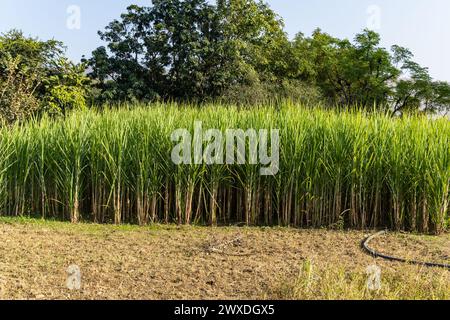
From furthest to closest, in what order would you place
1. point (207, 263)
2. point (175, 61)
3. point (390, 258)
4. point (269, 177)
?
point (175, 61) → point (269, 177) → point (390, 258) → point (207, 263)

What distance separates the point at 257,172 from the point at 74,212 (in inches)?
101

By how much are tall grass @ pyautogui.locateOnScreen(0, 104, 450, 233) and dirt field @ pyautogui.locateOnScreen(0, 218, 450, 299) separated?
1.32ft

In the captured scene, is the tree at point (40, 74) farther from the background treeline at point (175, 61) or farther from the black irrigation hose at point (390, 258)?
the black irrigation hose at point (390, 258)

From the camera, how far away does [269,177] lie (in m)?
6.73

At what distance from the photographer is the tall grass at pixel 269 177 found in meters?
6.54

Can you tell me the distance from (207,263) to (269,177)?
7.21 ft

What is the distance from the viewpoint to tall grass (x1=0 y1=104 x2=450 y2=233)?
6.54m

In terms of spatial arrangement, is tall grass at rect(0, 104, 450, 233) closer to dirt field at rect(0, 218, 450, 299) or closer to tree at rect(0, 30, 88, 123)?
dirt field at rect(0, 218, 450, 299)

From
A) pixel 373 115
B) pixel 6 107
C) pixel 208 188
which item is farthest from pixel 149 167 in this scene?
pixel 6 107

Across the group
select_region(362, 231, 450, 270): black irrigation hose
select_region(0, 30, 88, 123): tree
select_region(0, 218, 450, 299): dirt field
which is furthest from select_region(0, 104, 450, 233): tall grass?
select_region(0, 30, 88, 123): tree

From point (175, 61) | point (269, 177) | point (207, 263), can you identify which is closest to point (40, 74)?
point (175, 61)

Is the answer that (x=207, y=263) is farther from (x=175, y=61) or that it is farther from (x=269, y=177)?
(x=175, y=61)

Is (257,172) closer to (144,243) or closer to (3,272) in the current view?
(144,243)

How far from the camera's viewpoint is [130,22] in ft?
65.8
